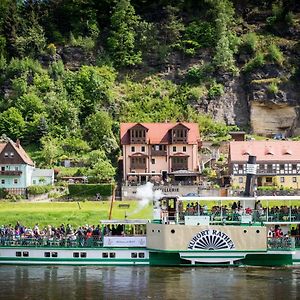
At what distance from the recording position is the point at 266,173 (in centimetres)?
8244

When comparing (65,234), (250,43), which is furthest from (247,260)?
(250,43)

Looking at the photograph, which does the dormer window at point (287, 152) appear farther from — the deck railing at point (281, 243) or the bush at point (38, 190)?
the deck railing at point (281, 243)

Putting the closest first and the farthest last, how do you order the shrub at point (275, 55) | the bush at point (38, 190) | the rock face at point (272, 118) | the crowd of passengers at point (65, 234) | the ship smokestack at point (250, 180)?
1. the crowd of passengers at point (65, 234)
2. the ship smokestack at point (250, 180)
3. the bush at point (38, 190)
4. the rock face at point (272, 118)
5. the shrub at point (275, 55)

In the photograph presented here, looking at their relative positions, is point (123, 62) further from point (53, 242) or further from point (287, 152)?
point (53, 242)

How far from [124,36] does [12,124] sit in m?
22.3

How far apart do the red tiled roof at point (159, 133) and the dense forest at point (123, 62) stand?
11.1ft

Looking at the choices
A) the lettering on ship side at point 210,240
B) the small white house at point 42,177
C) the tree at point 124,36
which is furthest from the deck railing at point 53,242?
the tree at point 124,36

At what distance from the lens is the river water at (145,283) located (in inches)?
1385

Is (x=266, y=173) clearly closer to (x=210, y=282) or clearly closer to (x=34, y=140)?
(x=34, y=140)

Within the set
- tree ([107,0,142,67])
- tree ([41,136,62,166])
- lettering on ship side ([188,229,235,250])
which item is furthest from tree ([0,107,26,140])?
lettering on ship side ([188,229,235,250])

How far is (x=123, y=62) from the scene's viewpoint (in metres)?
106

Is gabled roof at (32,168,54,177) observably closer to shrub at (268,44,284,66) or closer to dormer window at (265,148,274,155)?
dormer window at (265,148,274,155)

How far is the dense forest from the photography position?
9394 cm

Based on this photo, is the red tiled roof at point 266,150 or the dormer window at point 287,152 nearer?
the red tiled roof at point 266,150
